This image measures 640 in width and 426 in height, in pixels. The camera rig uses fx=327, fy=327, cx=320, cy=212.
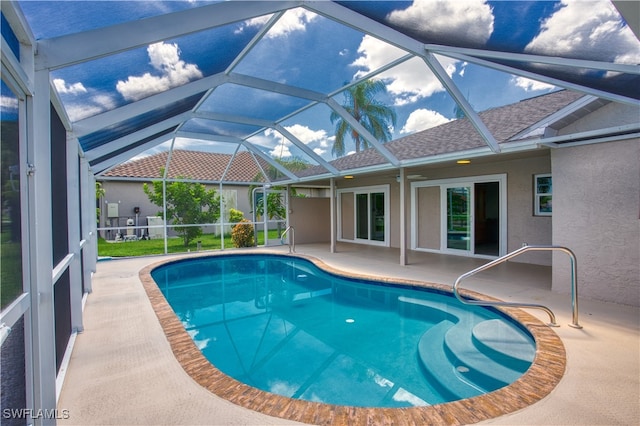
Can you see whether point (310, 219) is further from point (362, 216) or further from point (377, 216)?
point (377, 216)

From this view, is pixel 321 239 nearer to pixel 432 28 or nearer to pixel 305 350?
pixel 305 350

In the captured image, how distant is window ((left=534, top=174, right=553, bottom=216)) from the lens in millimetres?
8352

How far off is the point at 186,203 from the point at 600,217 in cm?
1338

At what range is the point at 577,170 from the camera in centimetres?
588

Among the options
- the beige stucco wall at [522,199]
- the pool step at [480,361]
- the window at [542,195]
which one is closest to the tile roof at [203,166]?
the beige stucco wall at [522,199]

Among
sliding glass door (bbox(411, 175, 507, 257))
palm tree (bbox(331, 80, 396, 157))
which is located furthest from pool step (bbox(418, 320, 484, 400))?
sliding glass door (bbox(411, 175, 507, 257))

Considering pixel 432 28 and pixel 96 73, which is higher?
pixel 432 28

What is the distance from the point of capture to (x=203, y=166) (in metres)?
14.0

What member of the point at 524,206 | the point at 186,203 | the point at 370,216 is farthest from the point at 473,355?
the point at 186,203

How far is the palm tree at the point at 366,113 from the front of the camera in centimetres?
704

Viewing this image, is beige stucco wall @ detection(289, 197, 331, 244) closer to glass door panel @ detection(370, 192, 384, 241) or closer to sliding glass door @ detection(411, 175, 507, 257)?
glass door panel @ detection(370, 192, 384, 241)

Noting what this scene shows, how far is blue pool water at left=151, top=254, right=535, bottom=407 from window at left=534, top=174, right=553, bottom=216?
3.99 m

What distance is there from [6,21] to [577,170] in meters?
7.57

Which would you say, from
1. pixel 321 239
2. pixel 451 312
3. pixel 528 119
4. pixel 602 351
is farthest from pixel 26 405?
pixel 321 239
